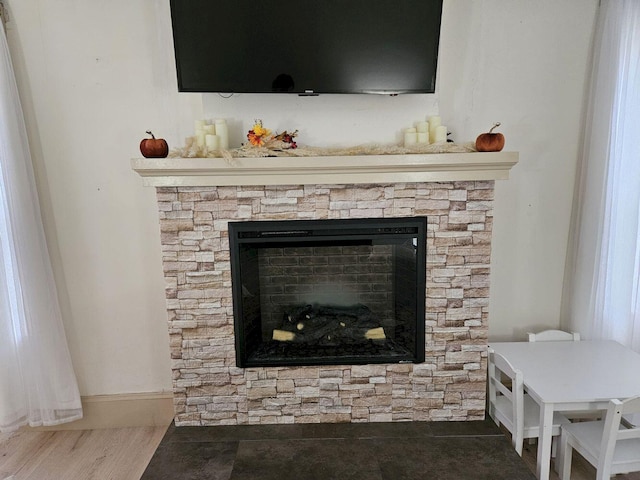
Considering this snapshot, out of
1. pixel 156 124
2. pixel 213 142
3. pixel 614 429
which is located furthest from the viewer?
pixel 156 124

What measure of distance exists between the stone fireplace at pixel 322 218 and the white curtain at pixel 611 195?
605 millimetres

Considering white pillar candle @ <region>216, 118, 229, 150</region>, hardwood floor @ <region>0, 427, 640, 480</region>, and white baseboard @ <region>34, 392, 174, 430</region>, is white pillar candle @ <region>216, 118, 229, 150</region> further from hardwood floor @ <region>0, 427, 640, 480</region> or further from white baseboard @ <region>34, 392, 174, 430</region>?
hardwood floor @ <region>0, 427, 640, 480</region>

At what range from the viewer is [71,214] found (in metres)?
2.25

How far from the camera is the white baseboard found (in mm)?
2391

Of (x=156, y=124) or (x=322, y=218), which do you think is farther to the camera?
(x=156, y=124)

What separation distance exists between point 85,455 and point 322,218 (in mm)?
1692

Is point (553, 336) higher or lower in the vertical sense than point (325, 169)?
lower

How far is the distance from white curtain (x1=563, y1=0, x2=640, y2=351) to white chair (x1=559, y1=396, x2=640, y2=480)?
64cm

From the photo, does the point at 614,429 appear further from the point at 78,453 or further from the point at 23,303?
the point at 23,303

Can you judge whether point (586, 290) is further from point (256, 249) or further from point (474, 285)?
point (256, 249)

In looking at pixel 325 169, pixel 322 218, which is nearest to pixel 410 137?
pixel 325 169

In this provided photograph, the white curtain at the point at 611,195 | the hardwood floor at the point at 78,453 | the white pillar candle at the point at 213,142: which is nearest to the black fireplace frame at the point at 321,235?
the white pillar candle at the point at 213,142

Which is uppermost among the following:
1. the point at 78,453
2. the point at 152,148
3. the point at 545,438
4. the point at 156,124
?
the point at 156,124

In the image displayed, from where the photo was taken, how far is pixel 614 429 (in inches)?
63.9
